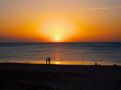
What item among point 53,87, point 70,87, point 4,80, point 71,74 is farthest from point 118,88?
point 4,80

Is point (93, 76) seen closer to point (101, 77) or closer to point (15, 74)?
point (101, 77)

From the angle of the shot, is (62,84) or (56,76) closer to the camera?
(62,84)

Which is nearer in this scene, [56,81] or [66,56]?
[56,81]

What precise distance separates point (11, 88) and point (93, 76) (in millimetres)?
8383

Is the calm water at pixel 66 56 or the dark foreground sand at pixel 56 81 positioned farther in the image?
the calm water at pixel 66 56

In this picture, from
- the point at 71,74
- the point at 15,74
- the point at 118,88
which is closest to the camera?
the point at 118,88

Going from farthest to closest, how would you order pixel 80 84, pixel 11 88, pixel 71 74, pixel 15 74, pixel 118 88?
pixel 71 74, pixel 15 74, pixel 80 84, pixel 118 88, pixel 11 88

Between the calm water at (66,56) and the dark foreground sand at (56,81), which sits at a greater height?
the calm water at (66,56)

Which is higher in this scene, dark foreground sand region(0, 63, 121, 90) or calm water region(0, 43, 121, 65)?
calm water region(0, 43, 121, 65)

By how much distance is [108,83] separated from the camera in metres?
20.9

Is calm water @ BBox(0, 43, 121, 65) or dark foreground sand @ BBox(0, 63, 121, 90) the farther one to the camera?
calm water @ BBox(0, 43, 121, 65)

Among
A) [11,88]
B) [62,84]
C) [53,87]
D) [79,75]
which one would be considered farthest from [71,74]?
[11,88]

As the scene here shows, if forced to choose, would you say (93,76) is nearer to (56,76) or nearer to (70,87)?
(56,76)

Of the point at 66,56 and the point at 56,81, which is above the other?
the point at 66,56
